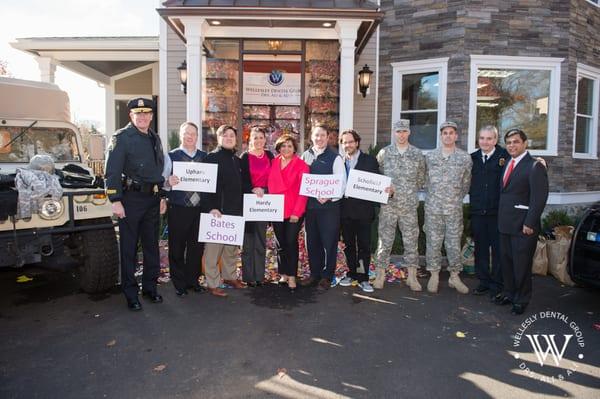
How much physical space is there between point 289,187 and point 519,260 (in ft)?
8.80

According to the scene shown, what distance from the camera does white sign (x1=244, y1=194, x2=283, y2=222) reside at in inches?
195

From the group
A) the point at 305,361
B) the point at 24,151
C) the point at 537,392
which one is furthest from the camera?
the point at 24,151

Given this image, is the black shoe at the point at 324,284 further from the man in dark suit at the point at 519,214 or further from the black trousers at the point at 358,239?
the man in dark suit at the point at 519,214

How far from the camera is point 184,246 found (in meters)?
4.95

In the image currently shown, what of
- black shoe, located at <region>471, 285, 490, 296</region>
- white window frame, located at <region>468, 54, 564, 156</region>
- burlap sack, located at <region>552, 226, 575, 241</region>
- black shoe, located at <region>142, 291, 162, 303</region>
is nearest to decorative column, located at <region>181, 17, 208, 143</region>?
black shoe, located at <region>142, 291, 162, 303</region>

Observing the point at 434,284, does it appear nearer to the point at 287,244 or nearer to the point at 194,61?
the point at 287,244

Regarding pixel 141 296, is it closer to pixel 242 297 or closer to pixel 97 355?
pixel 242 297

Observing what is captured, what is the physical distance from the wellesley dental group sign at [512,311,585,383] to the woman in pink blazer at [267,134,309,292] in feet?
8.39

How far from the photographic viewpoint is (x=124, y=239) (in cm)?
450

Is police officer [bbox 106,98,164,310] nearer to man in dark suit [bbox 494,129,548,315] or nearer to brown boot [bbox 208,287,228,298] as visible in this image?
brown boot [bbox 208,287,228,298]

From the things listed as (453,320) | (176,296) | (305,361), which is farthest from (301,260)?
(305,361)

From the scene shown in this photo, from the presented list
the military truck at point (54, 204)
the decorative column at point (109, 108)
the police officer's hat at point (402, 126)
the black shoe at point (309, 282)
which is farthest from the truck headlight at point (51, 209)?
the decorative column at point (109, 108)

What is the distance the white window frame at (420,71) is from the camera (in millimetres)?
9070

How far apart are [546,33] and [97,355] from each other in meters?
10.1
